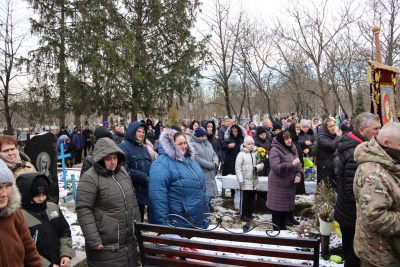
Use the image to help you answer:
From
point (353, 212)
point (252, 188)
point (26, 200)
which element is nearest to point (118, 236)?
point (26, 200)

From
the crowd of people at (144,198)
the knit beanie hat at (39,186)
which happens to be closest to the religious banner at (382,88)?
the crowd of people at (144,198)

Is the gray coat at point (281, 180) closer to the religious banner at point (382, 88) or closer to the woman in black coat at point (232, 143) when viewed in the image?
the religious banner at point (382, 88)

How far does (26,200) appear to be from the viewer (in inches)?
91.9

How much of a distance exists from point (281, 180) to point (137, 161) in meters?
2.35

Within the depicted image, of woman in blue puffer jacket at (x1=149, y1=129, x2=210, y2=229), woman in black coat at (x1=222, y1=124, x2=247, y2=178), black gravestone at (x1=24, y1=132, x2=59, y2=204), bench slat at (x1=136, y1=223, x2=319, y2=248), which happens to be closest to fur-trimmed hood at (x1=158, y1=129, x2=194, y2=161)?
woman in blue puffer jacket at (x1=149, y1=129, x2=210, y2=229)

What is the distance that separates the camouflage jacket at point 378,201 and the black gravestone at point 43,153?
4.97 m

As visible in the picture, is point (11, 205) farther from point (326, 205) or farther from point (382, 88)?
point (382, 88)

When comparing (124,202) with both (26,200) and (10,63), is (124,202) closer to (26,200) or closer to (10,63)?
(26,200)

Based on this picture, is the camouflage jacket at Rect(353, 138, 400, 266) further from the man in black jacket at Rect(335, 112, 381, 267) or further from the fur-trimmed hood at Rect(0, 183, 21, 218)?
the fur-trimmed hood at Rect(0, 183, 21, 218)

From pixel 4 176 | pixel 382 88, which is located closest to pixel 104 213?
pixel 4 176

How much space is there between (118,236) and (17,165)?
4.93ft

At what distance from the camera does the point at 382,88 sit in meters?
5.12

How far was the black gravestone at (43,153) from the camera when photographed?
5.25 meters

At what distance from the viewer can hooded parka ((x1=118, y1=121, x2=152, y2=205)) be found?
165 inches
